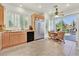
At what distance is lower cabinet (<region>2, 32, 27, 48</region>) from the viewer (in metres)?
5.57

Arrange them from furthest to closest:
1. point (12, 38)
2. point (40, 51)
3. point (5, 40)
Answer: point (12, 38) < point (5, 40) < point (40, 51)

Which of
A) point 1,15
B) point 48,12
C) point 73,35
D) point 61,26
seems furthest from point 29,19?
point 73,35

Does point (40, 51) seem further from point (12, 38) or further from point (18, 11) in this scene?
point (18, 11)

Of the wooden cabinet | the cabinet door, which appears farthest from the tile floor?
the wooden cabinet

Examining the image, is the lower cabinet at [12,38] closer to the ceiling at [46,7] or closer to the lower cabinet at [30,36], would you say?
the lower cabinet at [30,36]

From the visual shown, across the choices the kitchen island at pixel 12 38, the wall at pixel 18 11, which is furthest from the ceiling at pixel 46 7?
the kitchen island at pixel 12 38

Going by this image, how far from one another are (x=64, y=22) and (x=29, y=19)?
101 inches

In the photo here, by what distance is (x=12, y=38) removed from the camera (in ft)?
19.7

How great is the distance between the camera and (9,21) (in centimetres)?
617

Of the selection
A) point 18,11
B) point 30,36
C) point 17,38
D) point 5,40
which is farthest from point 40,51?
point 18,11

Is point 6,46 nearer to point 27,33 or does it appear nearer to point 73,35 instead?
point 27,33

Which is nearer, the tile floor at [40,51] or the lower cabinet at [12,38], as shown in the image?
the tile floor at [40,51]

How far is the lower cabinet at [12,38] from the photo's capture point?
5.57m

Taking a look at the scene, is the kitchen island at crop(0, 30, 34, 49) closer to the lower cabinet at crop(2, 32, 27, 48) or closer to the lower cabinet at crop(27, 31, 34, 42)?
the lower cabinet at crop(2, 32, 27, 48)
